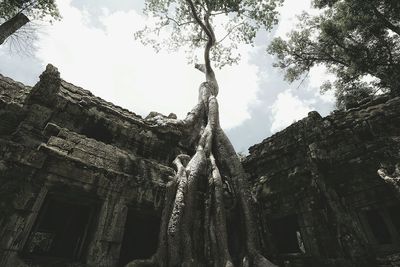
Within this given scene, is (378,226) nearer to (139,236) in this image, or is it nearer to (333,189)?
(333,189)

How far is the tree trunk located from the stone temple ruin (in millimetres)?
3232

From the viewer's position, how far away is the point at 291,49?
1171 centimetres

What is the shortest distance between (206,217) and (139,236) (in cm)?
161

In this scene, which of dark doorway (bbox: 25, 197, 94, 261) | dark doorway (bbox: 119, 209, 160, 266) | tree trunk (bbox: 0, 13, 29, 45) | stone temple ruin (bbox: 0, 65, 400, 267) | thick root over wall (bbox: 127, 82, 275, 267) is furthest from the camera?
tree trunk (bbox: 0, 13, 29, 45)

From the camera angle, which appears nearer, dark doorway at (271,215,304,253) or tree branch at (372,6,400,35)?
dark doorway at (271,215,304,253)

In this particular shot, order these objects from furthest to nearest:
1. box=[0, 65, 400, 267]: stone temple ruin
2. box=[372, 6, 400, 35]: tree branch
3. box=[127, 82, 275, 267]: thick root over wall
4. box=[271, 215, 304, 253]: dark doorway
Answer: box=[372, 6, 400, 35]: tree branch, box=[271, 215, 304, 253]: dark doorway, box=[127, 82, 275, 267]: thick root over wall, box=[0, 65, 400, 267]: stone temple ruin

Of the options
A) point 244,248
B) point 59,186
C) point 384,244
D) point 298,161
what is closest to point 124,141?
point 59,186

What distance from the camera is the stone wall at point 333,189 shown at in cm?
455

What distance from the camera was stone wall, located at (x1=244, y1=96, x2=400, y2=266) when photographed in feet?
14.9

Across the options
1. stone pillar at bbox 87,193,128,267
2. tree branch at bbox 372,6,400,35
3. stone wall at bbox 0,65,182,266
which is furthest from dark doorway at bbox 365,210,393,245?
tree branch at bbox 372,6,400,35

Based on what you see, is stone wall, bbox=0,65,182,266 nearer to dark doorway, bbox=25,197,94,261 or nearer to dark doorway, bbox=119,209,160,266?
dark doorway, bbox=25,197,94,261

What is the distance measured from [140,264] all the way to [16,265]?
168 centimetres

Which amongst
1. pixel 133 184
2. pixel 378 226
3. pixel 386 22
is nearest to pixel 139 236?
pixel 133 184

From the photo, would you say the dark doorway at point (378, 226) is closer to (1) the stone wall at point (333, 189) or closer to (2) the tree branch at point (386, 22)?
(1) the stone wall at point (333, 189)
